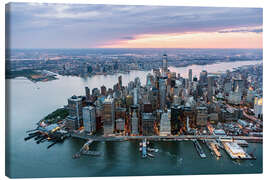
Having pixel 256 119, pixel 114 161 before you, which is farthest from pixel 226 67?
pixel 114 161

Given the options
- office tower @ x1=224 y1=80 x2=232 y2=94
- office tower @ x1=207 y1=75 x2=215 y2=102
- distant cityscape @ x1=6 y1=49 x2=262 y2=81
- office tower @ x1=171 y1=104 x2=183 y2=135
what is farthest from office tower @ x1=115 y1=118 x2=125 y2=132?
office tower @ x1=224 y1=80 x2=232 y2=94


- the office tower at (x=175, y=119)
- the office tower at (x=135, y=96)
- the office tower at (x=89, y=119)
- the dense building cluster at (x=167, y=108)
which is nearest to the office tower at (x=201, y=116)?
the dense building cluster at (x=167, y=108)

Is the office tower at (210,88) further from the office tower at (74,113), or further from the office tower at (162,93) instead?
the office tower at (74,113)

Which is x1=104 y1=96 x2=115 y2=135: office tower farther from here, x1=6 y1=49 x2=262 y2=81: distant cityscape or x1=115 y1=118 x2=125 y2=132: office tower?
x1=6 y1=49 x2=262 y2=81: distant cityscape

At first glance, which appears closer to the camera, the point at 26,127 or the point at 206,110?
the point at 26,127

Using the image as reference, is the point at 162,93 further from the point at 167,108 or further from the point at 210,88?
the point at 210,88

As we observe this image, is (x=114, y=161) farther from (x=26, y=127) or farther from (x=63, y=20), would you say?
(x=63, y=20)
